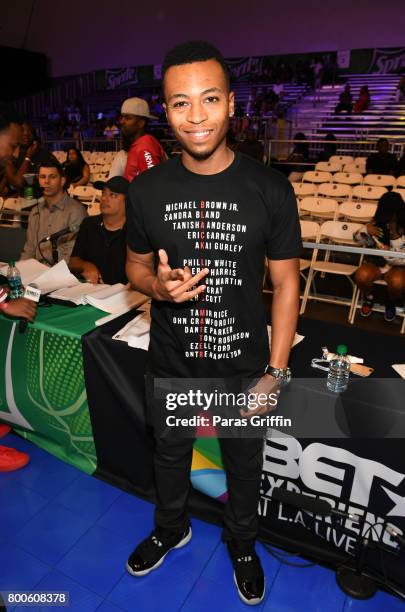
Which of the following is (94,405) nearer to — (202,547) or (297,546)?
(202,547)

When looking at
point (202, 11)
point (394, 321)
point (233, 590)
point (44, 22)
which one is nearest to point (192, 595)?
point (233, 590)

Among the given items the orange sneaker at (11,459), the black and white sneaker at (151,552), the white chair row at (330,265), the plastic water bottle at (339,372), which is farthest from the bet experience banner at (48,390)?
the white chair row at (330,265)

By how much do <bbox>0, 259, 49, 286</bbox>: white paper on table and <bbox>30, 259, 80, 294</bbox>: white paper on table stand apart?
54 mm

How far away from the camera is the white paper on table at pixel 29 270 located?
106 inches

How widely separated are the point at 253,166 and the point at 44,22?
22236mm

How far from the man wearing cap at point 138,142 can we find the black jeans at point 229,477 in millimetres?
2109

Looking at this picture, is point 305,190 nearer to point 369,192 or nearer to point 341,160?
point 369,192

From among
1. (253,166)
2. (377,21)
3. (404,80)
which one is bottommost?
(253,166)

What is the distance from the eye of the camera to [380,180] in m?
7.54

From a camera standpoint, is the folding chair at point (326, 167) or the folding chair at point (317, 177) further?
the folding chair at point (326, 167)

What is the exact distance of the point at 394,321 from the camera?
4539 millimetres

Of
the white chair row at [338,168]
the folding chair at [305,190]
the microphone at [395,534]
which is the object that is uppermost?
the white chair row at [338,168]

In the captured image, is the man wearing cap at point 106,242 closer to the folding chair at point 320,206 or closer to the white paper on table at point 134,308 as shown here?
the white paper on table at point 134,308

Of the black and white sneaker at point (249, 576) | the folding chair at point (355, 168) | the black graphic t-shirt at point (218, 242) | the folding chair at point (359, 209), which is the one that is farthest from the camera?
the folding chair at point (355, 168)
